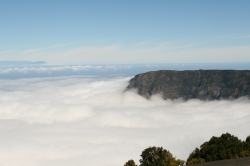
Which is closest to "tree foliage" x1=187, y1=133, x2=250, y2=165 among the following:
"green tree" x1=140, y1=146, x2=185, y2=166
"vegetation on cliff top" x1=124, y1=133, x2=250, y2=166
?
"vegetation on cliff top" x1=124, y1=133, x2=250, y2=166

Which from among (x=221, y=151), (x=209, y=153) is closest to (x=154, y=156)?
(x=209, y=153)

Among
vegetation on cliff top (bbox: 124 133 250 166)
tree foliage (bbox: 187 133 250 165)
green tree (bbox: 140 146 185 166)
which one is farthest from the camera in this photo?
green tree (bbox: 140 146 185 166)

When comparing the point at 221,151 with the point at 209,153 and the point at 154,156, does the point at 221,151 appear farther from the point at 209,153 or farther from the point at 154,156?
the point at 154,156

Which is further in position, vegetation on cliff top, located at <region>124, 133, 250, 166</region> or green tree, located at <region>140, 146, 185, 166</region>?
green tree, located at <region>140, 146, 185, 166</region>

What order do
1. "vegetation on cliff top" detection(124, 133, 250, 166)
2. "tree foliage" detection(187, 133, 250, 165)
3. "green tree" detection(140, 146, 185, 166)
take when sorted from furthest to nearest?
1. "green tree" detection(140, 146, 185, 166)
2. "tree foliage" detection(187, 133, 250, 165)
3. "vegetation on cliff top" detection(124, 133, 250, 166)

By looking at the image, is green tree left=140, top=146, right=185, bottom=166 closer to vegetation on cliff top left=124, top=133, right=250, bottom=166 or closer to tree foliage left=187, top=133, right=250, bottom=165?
vegetation on cliff top left=124, top=133, right=250, bottom=166

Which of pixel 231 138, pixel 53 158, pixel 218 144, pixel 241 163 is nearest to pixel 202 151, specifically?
pixel 218 144

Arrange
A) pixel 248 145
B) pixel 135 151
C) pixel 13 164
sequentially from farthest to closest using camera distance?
pixel 135 151, pixel 13 164, pixel 248 145

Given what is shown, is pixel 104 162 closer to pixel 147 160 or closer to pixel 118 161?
pixel 118 161
